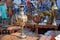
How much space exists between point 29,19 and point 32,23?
188 millimetres

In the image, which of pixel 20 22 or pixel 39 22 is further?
pixel 39 22

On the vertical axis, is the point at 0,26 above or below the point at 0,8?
below

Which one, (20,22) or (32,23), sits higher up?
(20,22)

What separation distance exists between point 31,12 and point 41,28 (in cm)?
48

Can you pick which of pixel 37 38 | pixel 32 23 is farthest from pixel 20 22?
pixel 32 23

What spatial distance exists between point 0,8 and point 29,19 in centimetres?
75

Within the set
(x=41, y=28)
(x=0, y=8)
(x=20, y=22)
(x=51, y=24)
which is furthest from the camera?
(x=0, y=8)

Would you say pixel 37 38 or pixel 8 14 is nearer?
pixel 37 38

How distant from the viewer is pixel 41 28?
134 inches

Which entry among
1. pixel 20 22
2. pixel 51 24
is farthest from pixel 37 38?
pixel 51 24

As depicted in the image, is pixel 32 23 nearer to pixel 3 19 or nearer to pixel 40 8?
pixel 40 8

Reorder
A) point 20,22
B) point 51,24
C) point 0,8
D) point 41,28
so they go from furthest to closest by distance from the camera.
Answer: point 0,8 < point 41,28 < point 51,24 < point 20,22

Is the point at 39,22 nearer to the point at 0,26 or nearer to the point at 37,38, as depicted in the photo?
the point at 0,26

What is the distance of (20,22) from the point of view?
2049 mm
